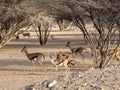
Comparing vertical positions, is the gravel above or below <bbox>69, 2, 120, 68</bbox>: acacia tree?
above

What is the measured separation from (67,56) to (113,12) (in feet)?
9.87

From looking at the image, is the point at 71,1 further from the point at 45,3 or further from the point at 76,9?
the point at 45,3

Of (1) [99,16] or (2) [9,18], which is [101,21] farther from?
(2) [9,18]

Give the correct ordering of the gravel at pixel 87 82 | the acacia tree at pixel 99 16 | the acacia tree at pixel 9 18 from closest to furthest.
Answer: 1. the gravel at pixel 87 82
2. the acacia tree at pixel 99 16
3. the acacia tree at pixel 9 18

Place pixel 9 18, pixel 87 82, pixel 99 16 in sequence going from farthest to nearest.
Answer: pixel 9 18 < pixel 99 16 < pixel 87 82

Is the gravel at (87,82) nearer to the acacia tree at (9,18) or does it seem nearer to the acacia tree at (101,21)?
the acacia tree at (101,21)

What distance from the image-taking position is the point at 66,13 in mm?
20969

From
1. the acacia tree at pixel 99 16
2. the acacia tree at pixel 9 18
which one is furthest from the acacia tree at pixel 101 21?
the acacia tree at pixel 9 18

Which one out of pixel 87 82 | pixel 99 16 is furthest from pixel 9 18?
pixel 87 82

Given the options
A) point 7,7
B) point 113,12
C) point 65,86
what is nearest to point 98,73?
point 65,86

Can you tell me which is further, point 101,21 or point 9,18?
point 9,18

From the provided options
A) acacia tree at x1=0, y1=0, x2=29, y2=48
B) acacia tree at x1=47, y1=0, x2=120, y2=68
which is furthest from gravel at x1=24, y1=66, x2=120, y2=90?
acacia tree at x1=0, y1=0, x2=29, y2=48

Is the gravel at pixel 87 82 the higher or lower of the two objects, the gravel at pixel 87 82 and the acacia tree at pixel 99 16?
the higher

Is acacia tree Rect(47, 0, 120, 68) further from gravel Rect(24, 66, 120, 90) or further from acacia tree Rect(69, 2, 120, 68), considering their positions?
gravel Rect(24, 66, 120, 90)
